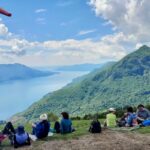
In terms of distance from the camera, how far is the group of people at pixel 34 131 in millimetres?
22672

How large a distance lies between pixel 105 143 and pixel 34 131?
5933 millimetres

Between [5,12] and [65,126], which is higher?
[5,12]

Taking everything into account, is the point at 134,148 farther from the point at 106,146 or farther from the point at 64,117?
the point at 64,117

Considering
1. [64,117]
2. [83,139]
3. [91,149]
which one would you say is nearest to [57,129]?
[64,117]

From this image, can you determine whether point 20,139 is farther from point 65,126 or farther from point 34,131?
point 65,126

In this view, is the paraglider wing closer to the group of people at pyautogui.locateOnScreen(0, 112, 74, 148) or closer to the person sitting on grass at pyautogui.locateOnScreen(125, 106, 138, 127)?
the group of people at pyautogui.locateOnScreen(0, 112, 74, 148)

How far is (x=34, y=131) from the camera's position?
25594mm

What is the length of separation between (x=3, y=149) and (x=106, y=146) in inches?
235

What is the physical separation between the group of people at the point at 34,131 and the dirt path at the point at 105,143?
0.97 m

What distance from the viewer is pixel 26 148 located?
21.8 m

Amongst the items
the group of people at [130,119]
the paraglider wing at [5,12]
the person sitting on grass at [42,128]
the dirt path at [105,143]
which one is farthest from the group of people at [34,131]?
the paraglider wing at [5,12]

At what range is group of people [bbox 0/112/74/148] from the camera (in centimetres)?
2267

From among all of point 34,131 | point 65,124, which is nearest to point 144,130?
point 65,124

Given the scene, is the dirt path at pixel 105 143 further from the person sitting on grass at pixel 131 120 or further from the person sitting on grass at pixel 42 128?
the person sitting on grass at pixel 131 120
